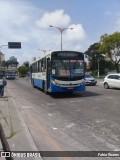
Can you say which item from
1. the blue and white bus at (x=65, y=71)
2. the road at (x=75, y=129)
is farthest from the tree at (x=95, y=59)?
the road at (x=75, y=129)

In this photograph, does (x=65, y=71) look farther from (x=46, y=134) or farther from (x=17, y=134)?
(x=17, y=134)

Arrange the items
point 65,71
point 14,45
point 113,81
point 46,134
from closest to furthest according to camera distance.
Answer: point 46,134 → point 65,71 → point 113,81 → point 14,45

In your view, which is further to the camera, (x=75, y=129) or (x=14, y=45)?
(x=14, y=45)

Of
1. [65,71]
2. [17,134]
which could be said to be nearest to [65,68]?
[65,71]

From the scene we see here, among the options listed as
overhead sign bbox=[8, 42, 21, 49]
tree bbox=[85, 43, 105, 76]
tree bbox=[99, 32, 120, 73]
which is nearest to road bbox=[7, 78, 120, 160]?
overhead sign bbox=[8, 42, 21, 49]

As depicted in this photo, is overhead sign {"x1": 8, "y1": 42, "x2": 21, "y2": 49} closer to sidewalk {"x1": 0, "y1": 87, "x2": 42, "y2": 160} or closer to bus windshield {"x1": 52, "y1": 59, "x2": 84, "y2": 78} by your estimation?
bus windshield {"x1": 52, "y1": 59, "x2": 84, "y2": 78}

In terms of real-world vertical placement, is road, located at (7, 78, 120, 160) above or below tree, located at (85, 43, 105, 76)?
below

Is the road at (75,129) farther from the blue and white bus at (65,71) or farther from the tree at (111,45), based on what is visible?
the tree at (111,45)

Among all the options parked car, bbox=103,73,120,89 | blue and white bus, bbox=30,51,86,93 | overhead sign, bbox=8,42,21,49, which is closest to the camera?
blue and white bus, bbox=30,51,86,93

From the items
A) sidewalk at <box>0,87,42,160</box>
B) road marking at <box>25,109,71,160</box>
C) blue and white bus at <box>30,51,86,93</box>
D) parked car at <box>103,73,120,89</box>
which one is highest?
blue and white bus at <box>30,51,86,93</box>

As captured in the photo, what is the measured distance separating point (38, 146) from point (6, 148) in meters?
0.96

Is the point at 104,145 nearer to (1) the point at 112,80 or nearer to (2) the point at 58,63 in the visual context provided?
(2) the point at 58,63

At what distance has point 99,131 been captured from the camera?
33.4ft

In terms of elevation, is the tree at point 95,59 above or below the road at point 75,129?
above
